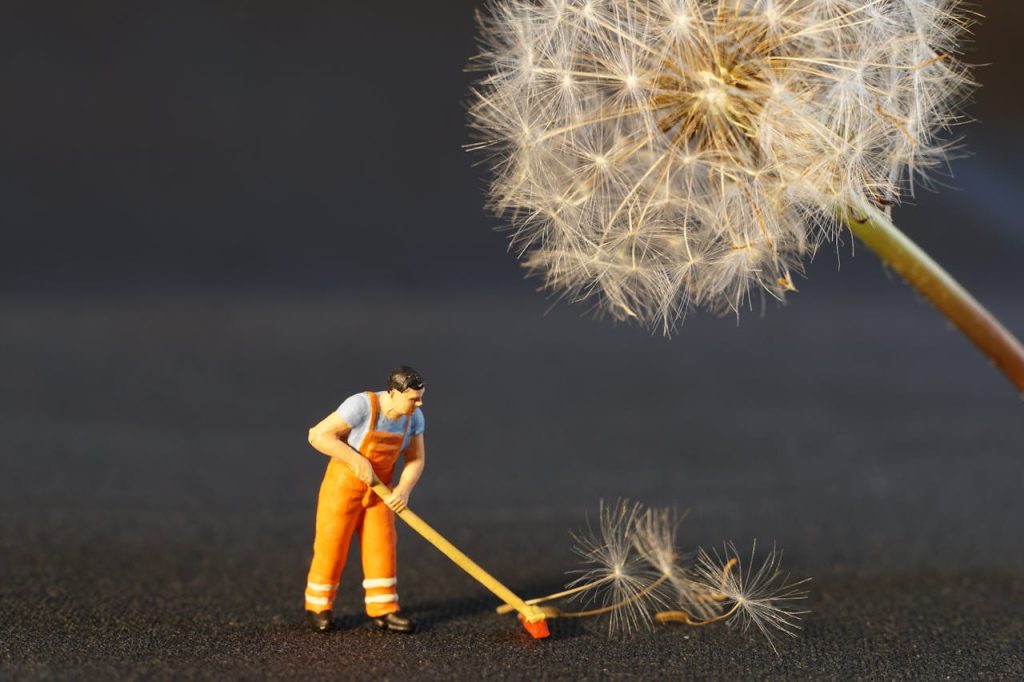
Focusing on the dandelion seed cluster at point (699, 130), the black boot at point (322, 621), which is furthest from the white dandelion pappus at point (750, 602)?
the black boot at point (322, 621)

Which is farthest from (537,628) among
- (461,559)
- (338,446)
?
(338,446)

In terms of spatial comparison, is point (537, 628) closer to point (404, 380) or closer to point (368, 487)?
point (368, 487)

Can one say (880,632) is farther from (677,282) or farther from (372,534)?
(372,534)

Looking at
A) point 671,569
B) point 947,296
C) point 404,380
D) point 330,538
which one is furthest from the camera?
point 671,569

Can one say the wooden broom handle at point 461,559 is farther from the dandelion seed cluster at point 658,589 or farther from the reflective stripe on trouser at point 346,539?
the dandelion seed cluster at point 658,589

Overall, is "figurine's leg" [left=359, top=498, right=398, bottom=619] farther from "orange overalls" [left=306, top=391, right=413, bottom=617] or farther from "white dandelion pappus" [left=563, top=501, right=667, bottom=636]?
"white dandelion pappus" [left=563, top=501, right=667, bottom=636]

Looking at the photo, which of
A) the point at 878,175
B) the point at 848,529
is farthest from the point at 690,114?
the point at 848,529
